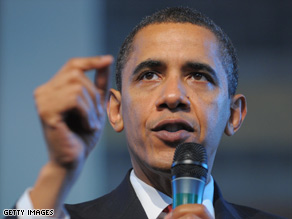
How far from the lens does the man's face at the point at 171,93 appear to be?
1.96 metres

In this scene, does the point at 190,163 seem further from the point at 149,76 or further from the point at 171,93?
the point at 149,76

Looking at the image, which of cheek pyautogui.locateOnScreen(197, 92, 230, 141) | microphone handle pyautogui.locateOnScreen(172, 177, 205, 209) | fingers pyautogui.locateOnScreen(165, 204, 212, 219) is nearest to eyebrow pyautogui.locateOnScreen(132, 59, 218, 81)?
cheek pyautogui.locateOnScreen(197, 92, 230, 141)

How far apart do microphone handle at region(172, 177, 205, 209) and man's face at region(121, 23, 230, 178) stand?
34 centimetres

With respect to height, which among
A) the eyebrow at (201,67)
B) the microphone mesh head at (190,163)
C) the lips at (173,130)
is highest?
the eyebrow at (201,67)

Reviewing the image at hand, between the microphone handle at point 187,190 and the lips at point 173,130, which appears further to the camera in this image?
the lips at point 173,130

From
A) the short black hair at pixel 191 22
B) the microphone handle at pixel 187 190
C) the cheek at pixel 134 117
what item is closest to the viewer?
the microphone handle at pixel 187 190

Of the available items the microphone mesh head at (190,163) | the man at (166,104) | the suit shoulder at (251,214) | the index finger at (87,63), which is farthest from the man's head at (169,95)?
the index finger at (87,63)

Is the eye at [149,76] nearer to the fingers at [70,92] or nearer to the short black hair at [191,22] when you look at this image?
the short black hair at [191,22]

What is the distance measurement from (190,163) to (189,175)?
42mm

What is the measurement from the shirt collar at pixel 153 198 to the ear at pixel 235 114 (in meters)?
0.25

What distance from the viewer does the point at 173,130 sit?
76.9 inches

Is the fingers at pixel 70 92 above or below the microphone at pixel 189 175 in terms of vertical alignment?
above

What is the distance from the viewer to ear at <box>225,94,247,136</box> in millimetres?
2321

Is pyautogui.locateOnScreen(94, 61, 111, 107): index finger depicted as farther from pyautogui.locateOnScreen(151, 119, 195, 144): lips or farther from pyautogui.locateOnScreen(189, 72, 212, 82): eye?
pyautogui.locateOnScreen(189, 72, 212, 82): eye
